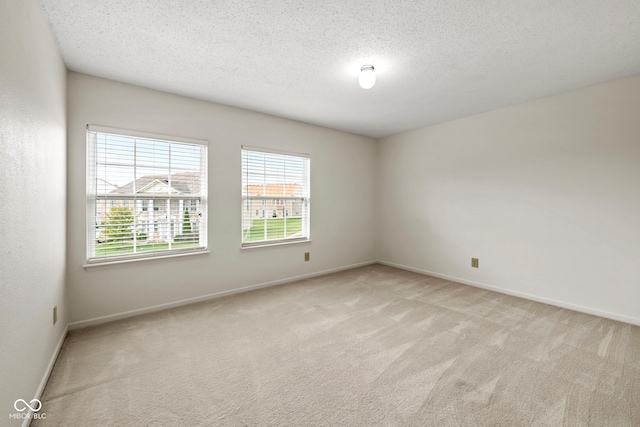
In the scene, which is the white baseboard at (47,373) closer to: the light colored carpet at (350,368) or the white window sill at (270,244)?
→ the light colored carpet at (350,368)

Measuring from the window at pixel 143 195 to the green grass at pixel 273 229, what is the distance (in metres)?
0.64

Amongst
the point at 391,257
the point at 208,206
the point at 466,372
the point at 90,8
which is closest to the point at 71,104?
the point at 90,8

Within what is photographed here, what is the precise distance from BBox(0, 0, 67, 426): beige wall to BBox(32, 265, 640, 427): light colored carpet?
0.37 metres

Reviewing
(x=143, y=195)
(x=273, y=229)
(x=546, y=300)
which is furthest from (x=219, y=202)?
(x=546, y=300)

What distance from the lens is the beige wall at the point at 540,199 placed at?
2.71 m

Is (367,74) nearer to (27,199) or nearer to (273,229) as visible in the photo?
(273,229)

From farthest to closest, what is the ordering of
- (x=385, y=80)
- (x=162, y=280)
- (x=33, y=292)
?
(x=162, y=280) < (x=385, y=80) < (x=33, y=292)

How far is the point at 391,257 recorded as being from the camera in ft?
16.5

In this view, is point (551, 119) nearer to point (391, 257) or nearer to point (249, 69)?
point (391, 257)

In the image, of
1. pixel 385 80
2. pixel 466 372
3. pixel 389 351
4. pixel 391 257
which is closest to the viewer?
pixel 466 372

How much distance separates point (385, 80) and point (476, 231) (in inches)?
99.0

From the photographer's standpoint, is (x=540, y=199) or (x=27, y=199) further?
(x=540, y=199)

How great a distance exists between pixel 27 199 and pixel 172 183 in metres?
1.63

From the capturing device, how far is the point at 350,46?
2127 mm
